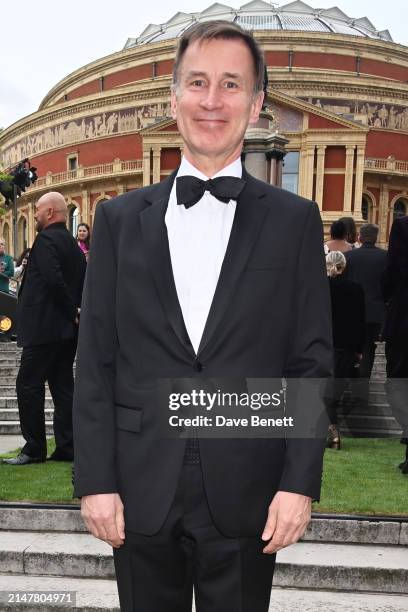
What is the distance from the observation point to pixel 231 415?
1786 millimetres

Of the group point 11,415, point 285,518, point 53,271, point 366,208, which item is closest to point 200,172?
point 285,518

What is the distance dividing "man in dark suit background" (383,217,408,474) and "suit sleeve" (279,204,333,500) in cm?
335

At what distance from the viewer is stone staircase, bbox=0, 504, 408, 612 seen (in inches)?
140

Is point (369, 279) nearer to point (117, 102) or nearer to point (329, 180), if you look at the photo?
point (329, 180)

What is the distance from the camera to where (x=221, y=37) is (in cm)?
182

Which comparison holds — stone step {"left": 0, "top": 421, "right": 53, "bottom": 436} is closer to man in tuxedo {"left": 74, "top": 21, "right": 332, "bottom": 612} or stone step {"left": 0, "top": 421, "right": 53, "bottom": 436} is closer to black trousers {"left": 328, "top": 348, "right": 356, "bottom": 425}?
black trousers {"left": 328, "top": 348, "right": 356, "bottom": 425}

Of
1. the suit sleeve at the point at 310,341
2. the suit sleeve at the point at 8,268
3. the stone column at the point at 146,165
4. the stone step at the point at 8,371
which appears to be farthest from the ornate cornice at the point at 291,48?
the suit sleeve at the point at 310,341

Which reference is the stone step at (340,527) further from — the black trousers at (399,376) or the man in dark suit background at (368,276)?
the man in dark suit background at (368,276)

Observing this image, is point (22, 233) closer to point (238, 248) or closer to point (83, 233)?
point (83, 233)

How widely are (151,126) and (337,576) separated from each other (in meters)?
38.4

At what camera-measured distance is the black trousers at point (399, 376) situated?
5.20 m

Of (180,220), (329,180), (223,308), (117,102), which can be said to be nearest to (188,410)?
(223,308)

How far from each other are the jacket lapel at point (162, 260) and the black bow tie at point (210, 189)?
98 mm

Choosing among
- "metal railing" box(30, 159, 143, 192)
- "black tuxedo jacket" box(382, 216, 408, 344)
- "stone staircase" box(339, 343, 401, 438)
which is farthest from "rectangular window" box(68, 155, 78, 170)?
"black tuxedo jacket" box(382, 216, 408, 344)
